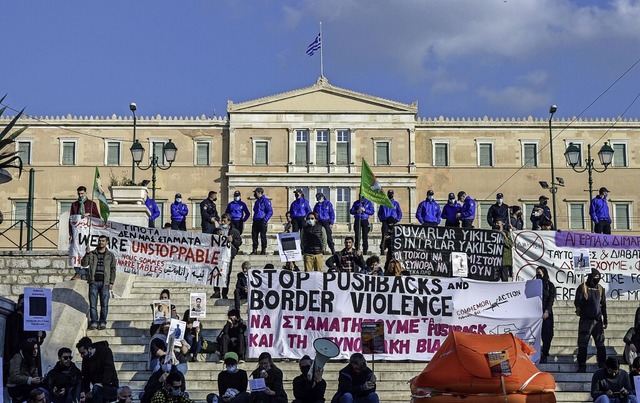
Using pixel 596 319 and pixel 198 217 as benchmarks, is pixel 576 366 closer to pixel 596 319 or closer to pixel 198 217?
pixel 596 319

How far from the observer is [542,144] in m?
70.8

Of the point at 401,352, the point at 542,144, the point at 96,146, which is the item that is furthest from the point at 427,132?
the point at 401,352

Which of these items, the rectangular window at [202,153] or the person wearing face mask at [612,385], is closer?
the person wearing face mask at [612,385]

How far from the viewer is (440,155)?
233 ft

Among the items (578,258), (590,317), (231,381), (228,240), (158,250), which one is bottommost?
(231,381)

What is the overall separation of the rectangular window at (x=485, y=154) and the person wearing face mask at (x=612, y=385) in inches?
2150

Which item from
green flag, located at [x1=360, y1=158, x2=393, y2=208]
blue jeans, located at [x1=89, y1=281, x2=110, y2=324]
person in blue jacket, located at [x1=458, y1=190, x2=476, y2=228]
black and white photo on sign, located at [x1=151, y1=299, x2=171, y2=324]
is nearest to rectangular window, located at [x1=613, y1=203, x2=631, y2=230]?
person in blue jacket, located at [x1=458, y1=190, x2=476, y2=228]

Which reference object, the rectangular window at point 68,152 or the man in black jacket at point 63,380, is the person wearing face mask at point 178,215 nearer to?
the man in black jacket at point 63,380

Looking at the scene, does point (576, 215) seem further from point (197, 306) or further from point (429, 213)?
point (197, 306)

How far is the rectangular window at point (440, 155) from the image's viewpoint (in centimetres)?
7088

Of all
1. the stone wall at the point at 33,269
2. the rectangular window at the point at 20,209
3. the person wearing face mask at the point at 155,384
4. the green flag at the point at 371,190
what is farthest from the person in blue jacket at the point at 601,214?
the rectangular window at the point at 20,209

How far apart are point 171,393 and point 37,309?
262cm

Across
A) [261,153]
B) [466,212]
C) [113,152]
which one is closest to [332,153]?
[261,153]

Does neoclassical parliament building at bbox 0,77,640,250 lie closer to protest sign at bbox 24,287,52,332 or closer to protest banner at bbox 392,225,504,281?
protest banner at bbox 392,225,504,281
